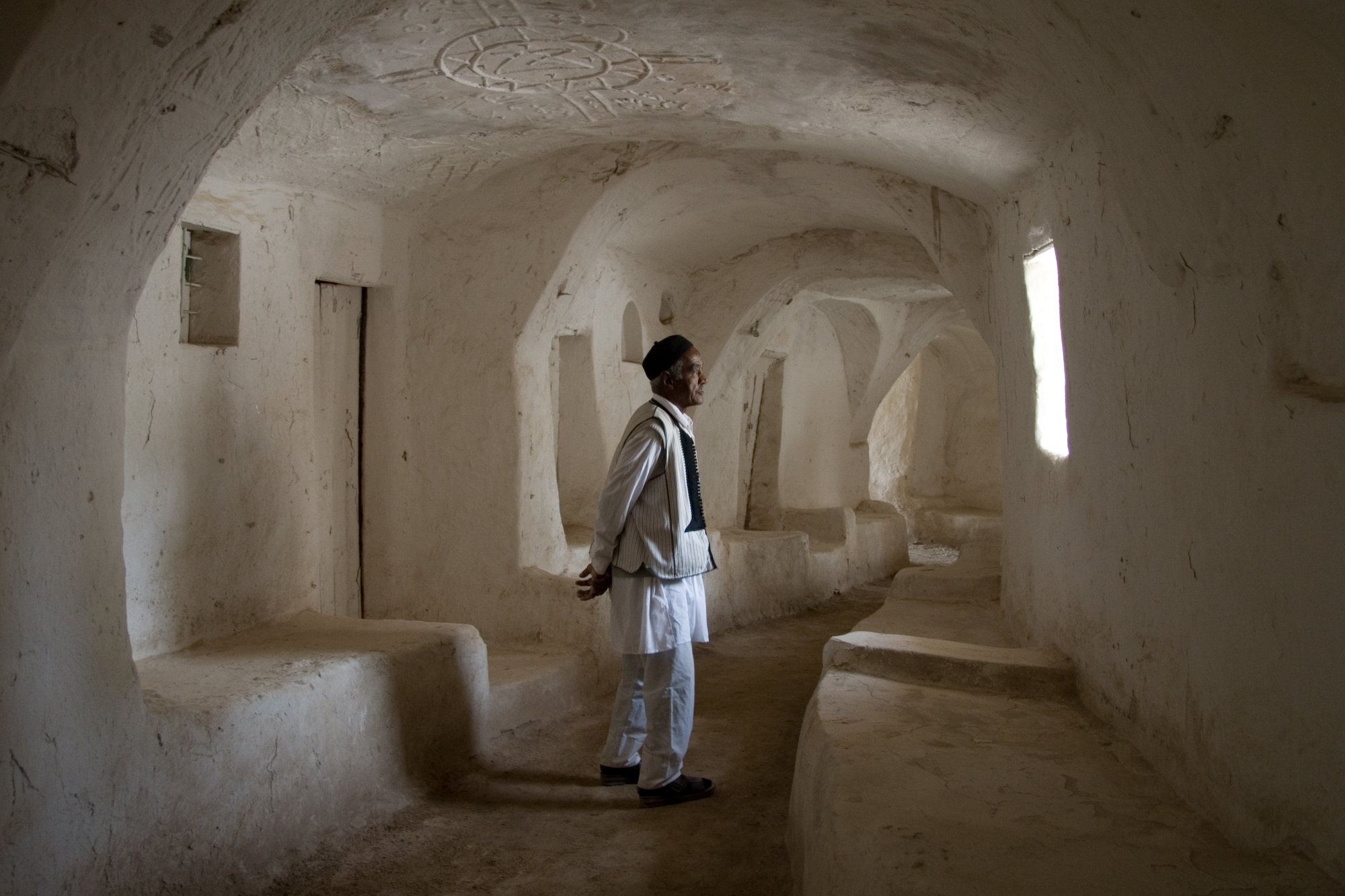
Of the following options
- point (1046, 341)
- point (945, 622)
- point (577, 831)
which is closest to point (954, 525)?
point (945, 622)

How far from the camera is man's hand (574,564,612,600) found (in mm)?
3863

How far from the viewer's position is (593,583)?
389 cm

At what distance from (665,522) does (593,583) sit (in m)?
0.36

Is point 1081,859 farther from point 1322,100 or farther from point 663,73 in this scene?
point 663,73

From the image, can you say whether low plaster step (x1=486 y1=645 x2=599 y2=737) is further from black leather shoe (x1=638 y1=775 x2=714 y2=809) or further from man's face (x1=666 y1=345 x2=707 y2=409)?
man's face (x1=666 y1=345 x2=707 y2=409)

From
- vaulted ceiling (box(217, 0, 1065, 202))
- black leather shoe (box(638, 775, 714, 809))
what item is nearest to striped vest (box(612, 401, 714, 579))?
black leather shoe (box(638, 775, 714, 809))

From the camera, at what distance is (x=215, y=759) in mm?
3094

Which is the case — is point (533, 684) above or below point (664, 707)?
below

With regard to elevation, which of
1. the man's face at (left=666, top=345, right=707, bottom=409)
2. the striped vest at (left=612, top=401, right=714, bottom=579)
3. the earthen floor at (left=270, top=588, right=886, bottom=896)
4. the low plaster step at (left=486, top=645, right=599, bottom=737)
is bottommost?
the earthen floor at (left=270, top=588, right=886, bottom=896)

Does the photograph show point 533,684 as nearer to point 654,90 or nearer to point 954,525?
point 654,90

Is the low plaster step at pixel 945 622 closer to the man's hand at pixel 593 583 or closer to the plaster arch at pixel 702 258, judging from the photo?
the man's hand at pixel 593 583

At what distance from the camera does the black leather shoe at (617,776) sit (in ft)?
13.4

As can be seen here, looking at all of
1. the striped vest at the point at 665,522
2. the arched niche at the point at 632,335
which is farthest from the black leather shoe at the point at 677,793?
the arched niche at the point at 632,335

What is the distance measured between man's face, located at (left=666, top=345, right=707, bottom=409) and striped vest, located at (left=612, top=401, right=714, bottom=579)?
112mm
